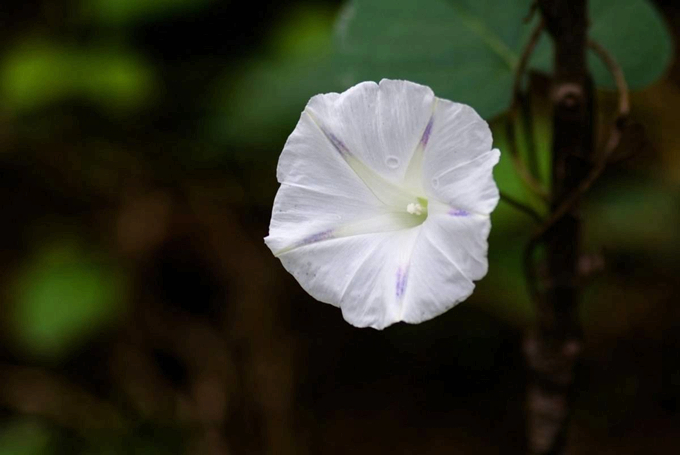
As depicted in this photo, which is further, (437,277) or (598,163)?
(598,163)

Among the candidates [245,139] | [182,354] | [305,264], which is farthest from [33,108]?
[305,264]

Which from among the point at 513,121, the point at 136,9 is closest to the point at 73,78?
the point at 136,9

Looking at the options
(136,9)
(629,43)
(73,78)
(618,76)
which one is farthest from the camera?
(73,78)

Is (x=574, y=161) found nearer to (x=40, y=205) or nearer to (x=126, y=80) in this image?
(x=126, y=80)

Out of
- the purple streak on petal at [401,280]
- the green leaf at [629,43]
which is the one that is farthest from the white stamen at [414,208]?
the green leaf at [629,43]

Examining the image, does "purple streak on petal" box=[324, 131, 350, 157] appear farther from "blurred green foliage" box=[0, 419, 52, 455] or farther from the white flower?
"blurred green foliage" box=[0, 419, 52, 455]

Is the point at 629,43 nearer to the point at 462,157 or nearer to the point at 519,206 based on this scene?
the point at 519,206

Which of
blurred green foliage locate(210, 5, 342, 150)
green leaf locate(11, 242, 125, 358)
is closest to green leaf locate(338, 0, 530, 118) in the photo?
blurred green foliage locate(210, 5, 342, 150)
